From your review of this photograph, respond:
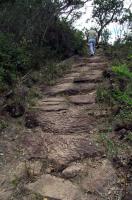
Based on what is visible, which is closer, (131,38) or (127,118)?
(127,118)

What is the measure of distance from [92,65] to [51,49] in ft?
7.26

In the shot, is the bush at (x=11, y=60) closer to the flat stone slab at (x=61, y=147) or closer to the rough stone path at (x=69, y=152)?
the rough stone path at (x=69, y=152)

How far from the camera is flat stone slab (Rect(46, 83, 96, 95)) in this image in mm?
9195

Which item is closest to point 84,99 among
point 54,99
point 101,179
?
point 54,99

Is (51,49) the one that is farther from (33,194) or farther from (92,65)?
(33,194)

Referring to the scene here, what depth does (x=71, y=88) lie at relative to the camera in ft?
30.7

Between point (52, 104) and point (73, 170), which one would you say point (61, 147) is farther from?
point (52, 104)

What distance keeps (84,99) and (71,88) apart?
0.98 meters

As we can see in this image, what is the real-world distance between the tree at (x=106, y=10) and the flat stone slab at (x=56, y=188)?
42.0 feet

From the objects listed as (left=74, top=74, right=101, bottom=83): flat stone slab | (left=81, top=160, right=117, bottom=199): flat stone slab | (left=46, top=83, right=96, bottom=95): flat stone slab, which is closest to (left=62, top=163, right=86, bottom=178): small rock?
(left=81, top=160, right=117, bottom=199): flat stone slab

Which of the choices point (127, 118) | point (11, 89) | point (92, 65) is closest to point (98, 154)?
point (127, 118)

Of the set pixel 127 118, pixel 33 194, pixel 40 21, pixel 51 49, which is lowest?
pixel 33 194

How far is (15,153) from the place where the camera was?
6090 millimetres

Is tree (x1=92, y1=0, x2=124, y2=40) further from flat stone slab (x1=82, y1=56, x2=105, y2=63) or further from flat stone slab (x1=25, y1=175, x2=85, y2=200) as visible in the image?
flat stone slab (x1=25, y1=175, x2=85, y2=200)
